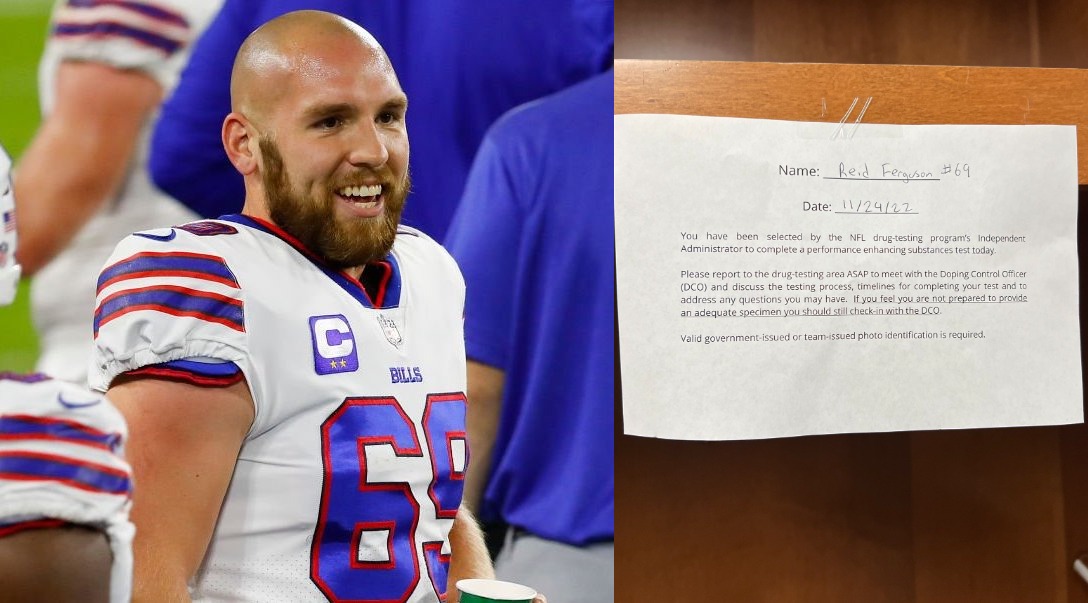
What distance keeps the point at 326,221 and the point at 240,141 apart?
0.33 ft

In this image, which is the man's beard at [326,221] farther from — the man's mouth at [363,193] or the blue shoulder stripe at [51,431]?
the blue shoulder stripe at [51,431]

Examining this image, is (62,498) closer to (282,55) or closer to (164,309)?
(164,309)

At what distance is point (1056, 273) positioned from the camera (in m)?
1.26

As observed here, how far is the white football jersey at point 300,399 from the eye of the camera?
0.81 m

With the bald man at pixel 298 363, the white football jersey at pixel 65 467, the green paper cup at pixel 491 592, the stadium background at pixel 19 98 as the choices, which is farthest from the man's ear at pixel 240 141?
the green paper cup at pixel 491 592

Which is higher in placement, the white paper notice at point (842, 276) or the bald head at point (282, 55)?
the bald head at point (282, 55)

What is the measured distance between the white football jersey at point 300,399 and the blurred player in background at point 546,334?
91 mm

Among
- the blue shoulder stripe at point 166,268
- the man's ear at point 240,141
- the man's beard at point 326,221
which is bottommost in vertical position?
the blue shoulder stripe at point 166,268

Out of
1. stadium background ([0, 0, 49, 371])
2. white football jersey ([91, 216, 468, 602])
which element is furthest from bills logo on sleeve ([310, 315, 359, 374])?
stadium background ([0, 0, 49, 371])

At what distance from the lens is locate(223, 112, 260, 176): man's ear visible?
34.2 inches

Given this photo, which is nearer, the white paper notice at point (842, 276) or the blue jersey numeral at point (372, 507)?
the blue jersey numeral at point (372, 507)

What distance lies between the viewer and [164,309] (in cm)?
79

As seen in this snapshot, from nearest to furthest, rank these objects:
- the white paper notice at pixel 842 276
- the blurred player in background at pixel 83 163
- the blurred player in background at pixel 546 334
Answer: the blurred player in background at pixel 83 163 → the blurred player in background at pixel 546 334 → the white paper notice at pixel 842 276

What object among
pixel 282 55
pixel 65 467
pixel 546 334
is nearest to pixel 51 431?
pixel 65 467
